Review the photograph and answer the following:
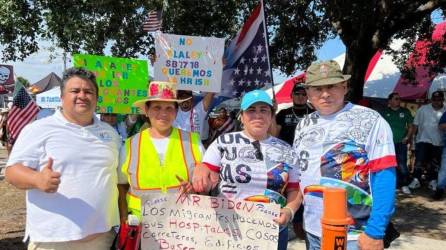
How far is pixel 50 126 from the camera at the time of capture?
2.69 metres

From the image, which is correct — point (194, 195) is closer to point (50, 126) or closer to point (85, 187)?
point (85, 187)

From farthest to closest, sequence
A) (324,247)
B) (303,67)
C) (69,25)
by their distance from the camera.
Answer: (303,67) < (69,25) < (324,247)

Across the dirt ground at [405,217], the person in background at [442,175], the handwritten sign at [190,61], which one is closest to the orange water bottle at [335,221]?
the handwritten sign at [190,61]

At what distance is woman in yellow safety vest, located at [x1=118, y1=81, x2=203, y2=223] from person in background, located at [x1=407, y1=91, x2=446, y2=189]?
8088 millimetres

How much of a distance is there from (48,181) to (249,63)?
14.2 ft

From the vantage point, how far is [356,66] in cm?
1060

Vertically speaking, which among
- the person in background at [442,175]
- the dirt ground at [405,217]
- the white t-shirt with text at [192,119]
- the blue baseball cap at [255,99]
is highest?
the blue baseball cap at [255,99]

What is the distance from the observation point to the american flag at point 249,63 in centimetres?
630

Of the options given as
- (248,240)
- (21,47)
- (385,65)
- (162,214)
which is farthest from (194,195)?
(385,65)

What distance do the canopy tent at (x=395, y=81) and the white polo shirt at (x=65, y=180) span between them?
10.6 meters

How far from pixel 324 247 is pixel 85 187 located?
1519 mm

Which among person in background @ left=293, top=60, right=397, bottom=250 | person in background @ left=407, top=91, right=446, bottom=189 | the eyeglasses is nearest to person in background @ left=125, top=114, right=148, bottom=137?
the eyeglasses

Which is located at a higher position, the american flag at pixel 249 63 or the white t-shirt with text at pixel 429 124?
the american flag at pixel 249 63

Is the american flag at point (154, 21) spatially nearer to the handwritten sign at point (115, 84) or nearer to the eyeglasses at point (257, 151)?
the handwritten sign at point (115, 84)
